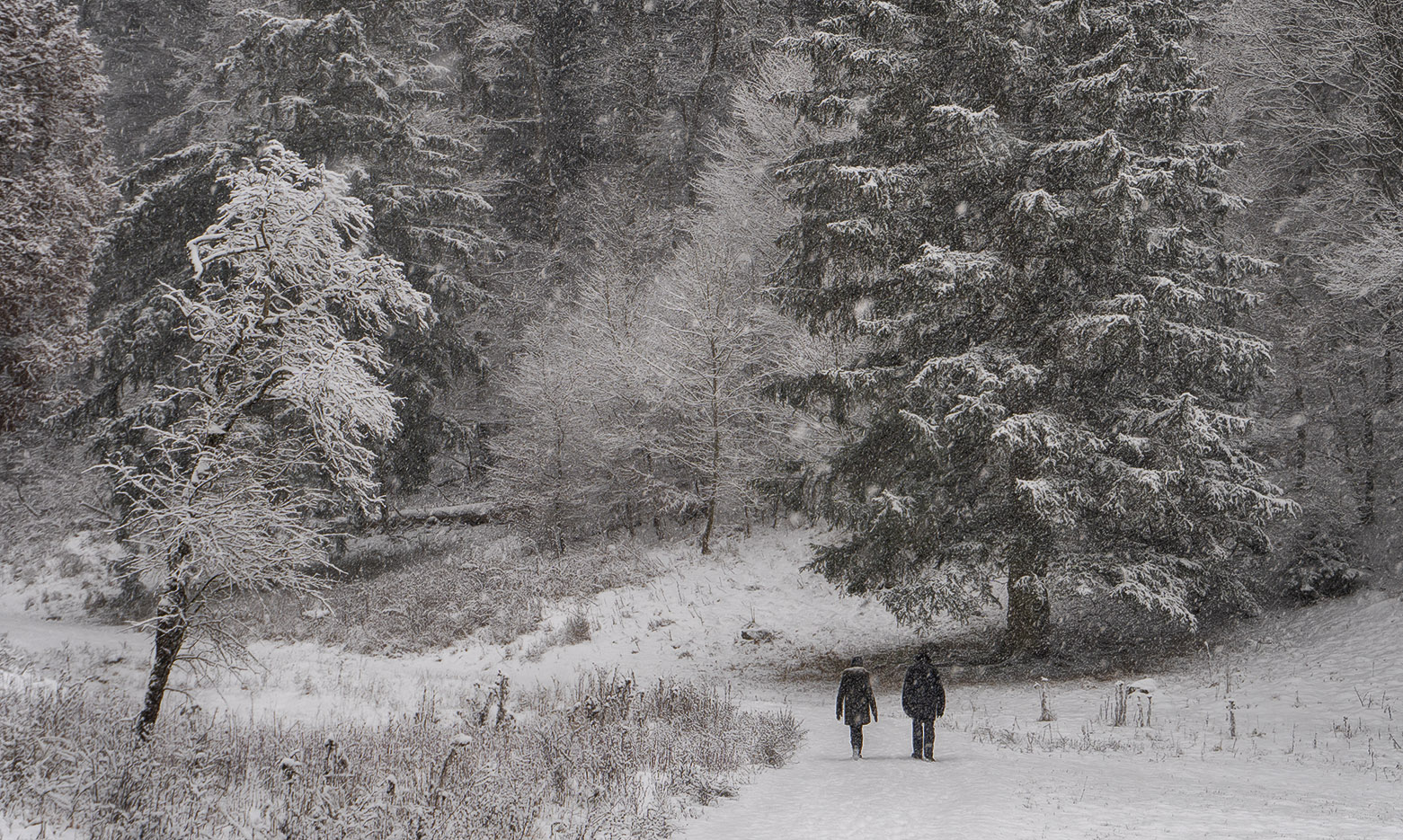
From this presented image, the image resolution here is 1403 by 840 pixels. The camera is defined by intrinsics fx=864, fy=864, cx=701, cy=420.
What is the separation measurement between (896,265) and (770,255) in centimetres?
810

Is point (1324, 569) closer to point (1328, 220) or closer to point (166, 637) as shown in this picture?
point (1328, 220)

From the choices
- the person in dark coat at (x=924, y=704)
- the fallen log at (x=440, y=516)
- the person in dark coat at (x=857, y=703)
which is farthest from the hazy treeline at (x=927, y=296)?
the person in dark coat at (x=924, y=704)

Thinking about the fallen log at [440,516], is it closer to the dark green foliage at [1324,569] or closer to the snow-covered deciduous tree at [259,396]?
the snow-covered deciduous tree at [259,396]

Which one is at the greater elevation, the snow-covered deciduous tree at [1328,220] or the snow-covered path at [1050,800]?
the snow-covered deciduous tree at [1328,220]

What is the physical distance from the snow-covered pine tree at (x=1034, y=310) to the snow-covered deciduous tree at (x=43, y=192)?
52.2 ft

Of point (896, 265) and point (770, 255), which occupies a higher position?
point (770, 255)

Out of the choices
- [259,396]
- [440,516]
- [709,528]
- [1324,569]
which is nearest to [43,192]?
[440,516]

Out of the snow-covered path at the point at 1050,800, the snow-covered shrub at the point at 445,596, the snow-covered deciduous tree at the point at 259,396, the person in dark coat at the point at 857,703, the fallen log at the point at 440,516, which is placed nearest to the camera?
the snow-covered path at the point at 1050,800

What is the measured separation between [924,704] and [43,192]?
20173 mm

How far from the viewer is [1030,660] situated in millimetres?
13906

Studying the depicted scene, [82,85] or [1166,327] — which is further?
[82,85]

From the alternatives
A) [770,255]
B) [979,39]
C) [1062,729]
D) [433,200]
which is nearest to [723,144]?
[770,255]

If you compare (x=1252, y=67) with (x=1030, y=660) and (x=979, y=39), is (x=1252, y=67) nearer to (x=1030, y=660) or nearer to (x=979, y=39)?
(x=979, y=39)

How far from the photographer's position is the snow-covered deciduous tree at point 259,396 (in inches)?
349
